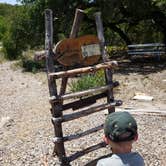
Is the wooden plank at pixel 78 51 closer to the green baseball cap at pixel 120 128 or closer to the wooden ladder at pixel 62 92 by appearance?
the wooden ladder at pixel 62 92

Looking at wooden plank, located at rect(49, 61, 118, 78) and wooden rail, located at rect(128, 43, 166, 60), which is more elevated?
wooden plank, located at rect(49, 61, 118, 78)

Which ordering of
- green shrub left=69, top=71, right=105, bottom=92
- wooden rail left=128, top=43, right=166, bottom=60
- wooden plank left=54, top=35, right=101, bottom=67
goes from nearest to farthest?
wooden plank left=54, top=35, right=101, bottom=67 < green shrub left=69, top=71, right=105, bottom=92 < wooden rail left=128, top=43, right=166, bottom=60

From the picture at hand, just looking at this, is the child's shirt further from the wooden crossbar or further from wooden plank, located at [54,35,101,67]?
wooden plank, located at [54,35,101,67]

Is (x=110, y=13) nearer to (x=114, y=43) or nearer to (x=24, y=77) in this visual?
(x=24, y=77)

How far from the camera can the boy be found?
279cm

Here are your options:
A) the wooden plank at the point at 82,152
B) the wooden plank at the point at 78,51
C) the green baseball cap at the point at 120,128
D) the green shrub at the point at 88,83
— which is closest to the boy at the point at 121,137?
the green baseball cap at the point at 120,128

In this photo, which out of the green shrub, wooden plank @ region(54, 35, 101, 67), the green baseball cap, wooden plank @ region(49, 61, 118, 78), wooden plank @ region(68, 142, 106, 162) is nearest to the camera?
the green baseball cap

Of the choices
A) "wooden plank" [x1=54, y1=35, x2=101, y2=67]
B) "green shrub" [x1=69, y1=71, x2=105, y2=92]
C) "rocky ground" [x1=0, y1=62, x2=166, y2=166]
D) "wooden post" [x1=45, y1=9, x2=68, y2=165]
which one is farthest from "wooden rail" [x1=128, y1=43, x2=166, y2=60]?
"wooden post" [x1=45, y1=9, x2=68, y2=165]

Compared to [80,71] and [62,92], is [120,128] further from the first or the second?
[62,92]

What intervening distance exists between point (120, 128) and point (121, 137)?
6cm

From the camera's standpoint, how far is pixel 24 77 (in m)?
16.2

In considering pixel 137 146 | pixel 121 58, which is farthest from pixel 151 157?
pixel 121 58

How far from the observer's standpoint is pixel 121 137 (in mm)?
2811

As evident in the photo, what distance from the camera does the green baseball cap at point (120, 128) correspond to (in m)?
2.79
